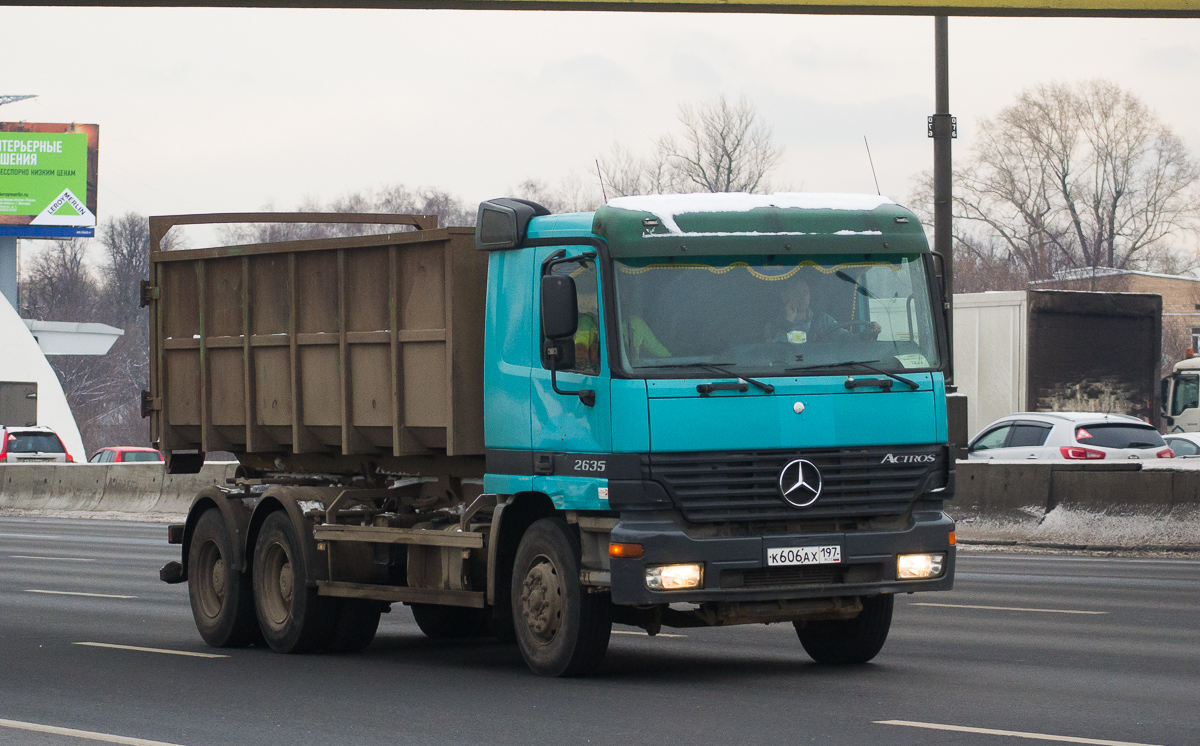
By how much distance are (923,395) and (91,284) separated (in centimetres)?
12251

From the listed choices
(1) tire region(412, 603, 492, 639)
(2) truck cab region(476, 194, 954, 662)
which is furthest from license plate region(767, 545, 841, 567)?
(1) tire region(412, 603, 492, 639)

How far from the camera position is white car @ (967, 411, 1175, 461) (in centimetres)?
2505

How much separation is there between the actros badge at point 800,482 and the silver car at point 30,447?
34366 millimetres

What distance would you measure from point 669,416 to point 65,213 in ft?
238

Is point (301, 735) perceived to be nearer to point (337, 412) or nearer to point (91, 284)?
point (337, 412)

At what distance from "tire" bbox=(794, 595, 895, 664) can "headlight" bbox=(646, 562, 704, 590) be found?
1.38 metres

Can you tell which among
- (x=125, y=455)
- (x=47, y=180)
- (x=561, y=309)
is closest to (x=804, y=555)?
(x=561, y=309)

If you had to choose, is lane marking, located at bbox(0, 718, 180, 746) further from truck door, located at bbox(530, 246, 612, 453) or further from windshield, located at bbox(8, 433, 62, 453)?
windshield, located at bbox(8, 433, 62, 453)

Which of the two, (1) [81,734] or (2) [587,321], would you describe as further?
(2) [587,321]

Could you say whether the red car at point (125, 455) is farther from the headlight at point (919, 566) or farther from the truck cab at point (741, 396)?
the headlight at point (919, 566)

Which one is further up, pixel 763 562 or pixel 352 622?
pixel 763 562

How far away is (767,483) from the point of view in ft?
32.7

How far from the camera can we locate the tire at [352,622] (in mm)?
12609

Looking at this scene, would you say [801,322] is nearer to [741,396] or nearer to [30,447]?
[741,396]
